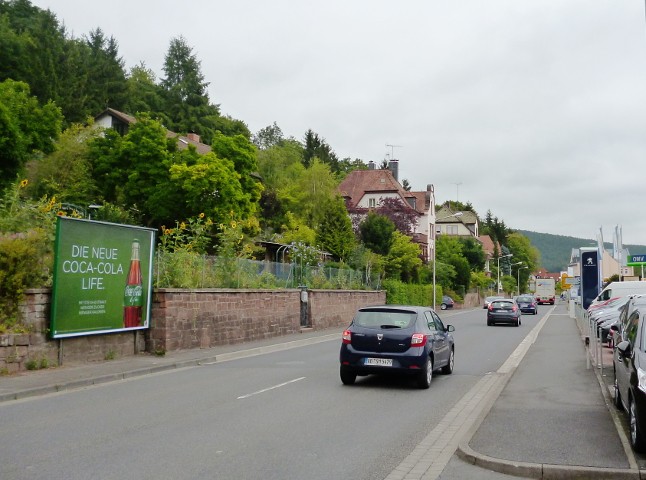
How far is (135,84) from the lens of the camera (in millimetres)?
81938

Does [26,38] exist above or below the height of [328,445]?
above

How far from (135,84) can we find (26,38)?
21208 mm

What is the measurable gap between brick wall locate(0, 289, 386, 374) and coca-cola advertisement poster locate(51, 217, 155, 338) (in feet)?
1.05

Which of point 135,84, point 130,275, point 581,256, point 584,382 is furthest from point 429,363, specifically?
point 135,84

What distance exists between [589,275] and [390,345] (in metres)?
30.4

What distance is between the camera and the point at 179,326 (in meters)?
19.6

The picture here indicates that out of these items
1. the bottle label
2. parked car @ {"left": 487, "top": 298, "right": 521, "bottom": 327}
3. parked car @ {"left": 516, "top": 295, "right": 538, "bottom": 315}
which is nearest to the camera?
the bottle label

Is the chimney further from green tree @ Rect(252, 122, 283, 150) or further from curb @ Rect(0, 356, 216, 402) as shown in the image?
curb @ Rect(0, 356, 216, 402)

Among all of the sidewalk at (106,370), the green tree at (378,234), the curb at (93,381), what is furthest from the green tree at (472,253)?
the curb at (93,381)

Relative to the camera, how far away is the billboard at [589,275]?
130 feet

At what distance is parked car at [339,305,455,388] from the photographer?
13.2 m

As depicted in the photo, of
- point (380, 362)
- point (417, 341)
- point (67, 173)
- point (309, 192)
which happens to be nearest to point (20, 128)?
point (67, 173)

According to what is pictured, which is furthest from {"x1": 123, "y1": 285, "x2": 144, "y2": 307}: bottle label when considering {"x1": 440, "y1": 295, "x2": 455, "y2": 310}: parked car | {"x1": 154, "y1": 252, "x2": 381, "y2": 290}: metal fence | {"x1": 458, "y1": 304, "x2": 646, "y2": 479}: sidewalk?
{"x1": 440, "y1": 295, "x2": 455, "y2": 310}: parked car

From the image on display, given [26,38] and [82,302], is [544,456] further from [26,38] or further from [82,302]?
[26,38]
